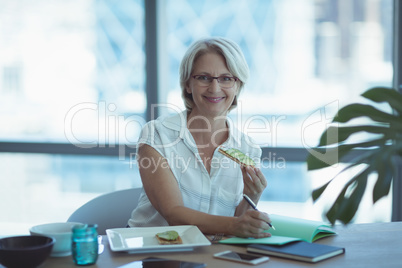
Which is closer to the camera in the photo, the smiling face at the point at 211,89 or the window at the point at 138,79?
the smiling face at the point at 211,89

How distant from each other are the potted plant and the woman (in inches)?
35.4

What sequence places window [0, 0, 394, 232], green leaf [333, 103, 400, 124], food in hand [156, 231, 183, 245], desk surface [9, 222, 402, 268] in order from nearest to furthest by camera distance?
green leaf [333, 103, 400, 124], desk surface [9, 222, 402, 268], food in hand [156, 231, 183, 245], window [0, 0, 394, 232]

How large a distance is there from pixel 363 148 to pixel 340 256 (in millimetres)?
509

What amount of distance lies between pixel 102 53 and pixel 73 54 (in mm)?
229

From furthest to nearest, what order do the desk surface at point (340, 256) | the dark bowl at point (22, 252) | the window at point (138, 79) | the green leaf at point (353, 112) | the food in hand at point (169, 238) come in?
the window at point (138, 79) → the food in hand at point (169, 238) → the desk surface at point (340, 256) → the dark bowl at point (22, 252) → the green leaf at point (353, 112)

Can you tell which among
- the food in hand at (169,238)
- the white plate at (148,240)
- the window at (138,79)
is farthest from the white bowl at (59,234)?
the window at (138,79)

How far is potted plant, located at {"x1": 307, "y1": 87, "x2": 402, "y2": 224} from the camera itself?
0.98 m

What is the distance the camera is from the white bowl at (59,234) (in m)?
1.44

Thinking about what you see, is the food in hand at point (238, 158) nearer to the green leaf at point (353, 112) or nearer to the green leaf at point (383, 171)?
the green leaf at point (353, 112)

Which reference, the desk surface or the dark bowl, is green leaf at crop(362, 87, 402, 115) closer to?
the desk surface

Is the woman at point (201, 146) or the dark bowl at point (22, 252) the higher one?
the woman at point (201, 146)

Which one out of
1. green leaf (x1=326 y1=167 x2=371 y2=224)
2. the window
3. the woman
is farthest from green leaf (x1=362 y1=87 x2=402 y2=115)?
the window

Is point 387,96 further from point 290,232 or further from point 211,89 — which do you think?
point 211,89

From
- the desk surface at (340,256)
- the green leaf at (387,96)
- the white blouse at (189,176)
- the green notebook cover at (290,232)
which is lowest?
the desk surface at (340,256)
